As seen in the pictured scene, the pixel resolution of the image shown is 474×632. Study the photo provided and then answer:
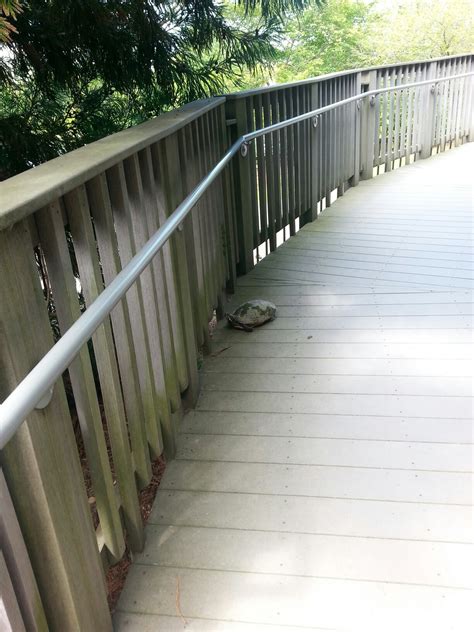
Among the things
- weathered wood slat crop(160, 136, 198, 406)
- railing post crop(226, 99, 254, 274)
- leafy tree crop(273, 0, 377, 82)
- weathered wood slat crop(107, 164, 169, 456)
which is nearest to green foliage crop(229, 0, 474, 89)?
leafy tree crop(273, 0, 377, 82)

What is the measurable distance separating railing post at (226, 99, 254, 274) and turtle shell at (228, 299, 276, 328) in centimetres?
70

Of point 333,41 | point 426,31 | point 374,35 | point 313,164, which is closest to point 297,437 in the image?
point 313,164

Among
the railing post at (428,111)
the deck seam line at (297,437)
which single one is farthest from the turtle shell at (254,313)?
the railing post at (428,111)

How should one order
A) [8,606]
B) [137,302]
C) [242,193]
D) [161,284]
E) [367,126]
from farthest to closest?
[367,126], [242,193], [161,284], [137,302], [8,606]

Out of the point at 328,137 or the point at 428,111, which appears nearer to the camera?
the point at 328,137

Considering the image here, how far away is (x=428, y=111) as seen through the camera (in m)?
Answer: 7.33

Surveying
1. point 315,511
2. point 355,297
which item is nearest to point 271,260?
point 355,297

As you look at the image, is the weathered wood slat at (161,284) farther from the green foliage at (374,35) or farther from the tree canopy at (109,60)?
the green foliage at (374,35)

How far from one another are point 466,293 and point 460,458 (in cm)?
161

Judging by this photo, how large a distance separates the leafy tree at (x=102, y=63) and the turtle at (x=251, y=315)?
46.3 inches

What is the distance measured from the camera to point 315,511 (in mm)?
1868

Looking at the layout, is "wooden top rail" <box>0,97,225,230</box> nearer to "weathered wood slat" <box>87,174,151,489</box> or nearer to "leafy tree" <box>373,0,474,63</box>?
"weathered wood slat" <box>87,174,151,489</box>

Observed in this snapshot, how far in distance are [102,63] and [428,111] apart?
5314 mm

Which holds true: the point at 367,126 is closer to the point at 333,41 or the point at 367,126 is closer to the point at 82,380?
the point at 82,380
